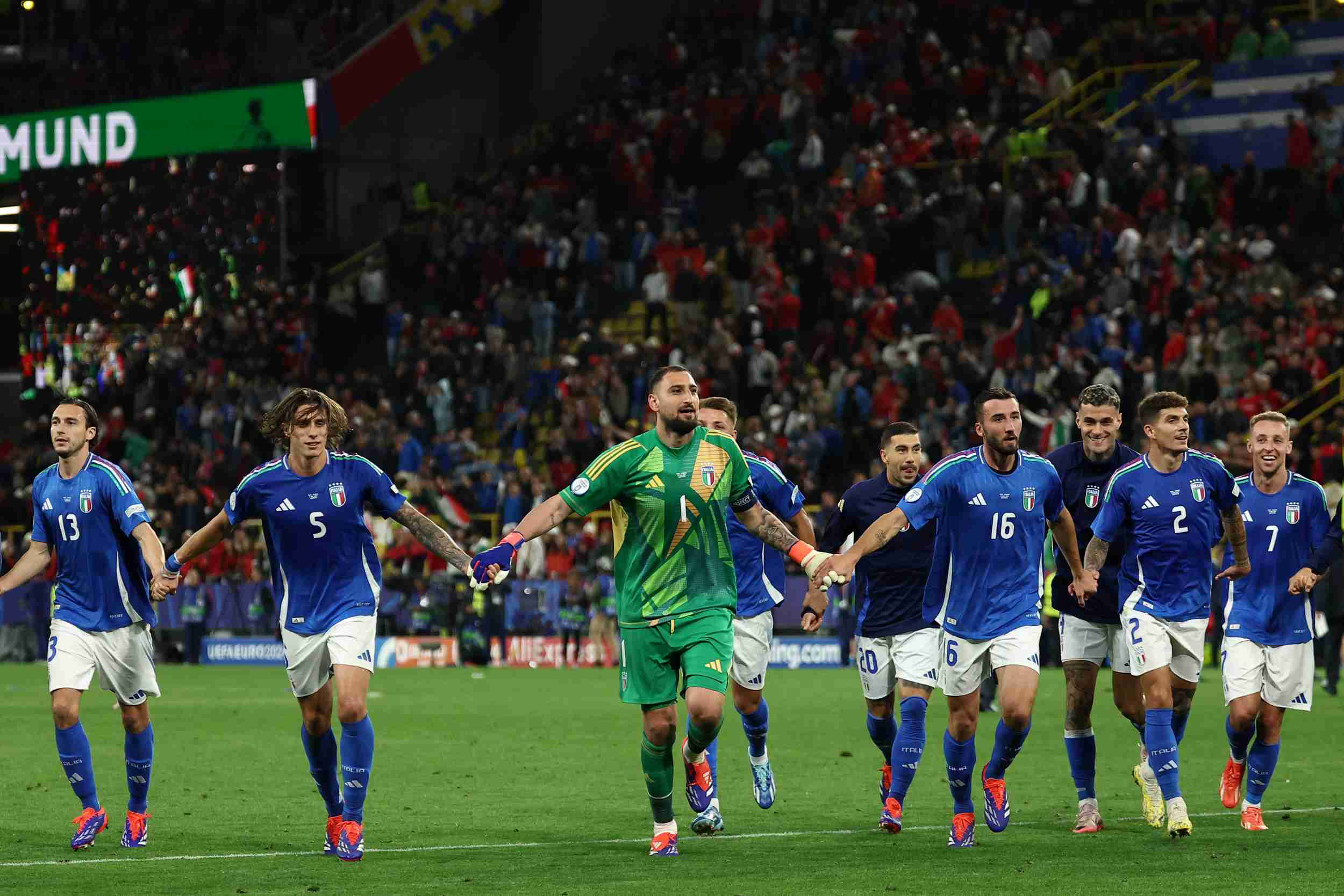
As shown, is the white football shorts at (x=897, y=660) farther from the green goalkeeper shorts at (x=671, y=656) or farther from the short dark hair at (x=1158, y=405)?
the green goalkeeper shorts at (x=671, y=656)

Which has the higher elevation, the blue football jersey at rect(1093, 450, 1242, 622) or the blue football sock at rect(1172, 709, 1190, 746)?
the blue football jersey at rect(1093, 450, 1242, 622)

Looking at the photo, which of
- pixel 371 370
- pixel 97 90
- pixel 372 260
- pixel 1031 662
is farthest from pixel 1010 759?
pixel 97 90

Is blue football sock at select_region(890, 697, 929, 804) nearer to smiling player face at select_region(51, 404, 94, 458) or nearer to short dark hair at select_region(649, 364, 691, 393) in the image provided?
short dark hair at select_region(649, 364, 691, 393)

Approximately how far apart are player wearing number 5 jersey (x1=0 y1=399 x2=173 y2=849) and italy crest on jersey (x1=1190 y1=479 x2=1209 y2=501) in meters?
6.01

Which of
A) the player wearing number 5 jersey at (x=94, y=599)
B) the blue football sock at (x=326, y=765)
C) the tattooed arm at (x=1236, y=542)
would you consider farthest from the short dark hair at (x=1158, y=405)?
the player wearing number 5 jersey at (x=94, y=599)

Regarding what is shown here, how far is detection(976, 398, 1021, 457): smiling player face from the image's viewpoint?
37.4 ft

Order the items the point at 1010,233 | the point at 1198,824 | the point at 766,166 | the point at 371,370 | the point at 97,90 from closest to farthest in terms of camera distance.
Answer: the point at 1198,824 < the point at 1010,233 < the point at 766,166 < the point at 371,370 < the point at 97,90

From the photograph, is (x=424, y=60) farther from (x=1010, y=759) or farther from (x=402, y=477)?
(x=1010, y=759)

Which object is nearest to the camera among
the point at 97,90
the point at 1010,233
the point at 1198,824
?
the point at 1198,824

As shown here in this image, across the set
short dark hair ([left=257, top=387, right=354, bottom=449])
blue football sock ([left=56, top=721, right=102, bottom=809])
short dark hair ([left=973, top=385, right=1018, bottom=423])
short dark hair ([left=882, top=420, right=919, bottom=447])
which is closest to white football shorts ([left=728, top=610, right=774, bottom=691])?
short dark hair ([left=882, top=420, right=919, bottom=447])

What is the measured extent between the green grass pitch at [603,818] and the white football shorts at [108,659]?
2.94 ft

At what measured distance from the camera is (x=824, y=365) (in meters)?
33.8

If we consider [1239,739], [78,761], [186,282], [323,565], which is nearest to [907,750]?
[1239,739]

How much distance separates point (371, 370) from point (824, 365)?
1179 centimetres
